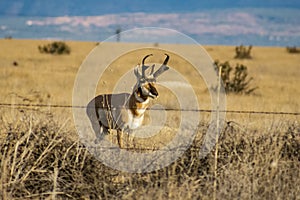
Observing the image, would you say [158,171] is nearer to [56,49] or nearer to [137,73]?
[137,73]

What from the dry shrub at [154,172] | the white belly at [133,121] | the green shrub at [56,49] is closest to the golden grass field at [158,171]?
the dry shrub at [154,172]

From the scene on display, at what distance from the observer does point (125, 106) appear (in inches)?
401

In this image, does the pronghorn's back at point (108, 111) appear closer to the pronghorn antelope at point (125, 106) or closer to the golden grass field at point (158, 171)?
the pronghorn antelope at point (125, 106)

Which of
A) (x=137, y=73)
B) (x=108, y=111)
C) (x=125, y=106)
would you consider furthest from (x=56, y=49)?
(x=108, y=111)

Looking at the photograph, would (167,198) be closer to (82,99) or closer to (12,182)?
(12,182)

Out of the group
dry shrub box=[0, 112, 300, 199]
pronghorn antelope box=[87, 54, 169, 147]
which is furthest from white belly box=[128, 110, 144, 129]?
dry shrub box=[0, 112, 300, 199]

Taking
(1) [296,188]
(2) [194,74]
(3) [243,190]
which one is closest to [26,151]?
(3) [243,190]

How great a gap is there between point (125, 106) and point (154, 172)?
291 centimetres

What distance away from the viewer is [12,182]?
6.98 meters

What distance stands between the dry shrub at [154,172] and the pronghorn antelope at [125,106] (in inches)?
56.4

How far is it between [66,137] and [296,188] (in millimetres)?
2807

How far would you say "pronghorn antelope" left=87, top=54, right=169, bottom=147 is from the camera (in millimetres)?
9680

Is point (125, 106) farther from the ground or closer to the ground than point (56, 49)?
closer to the ground

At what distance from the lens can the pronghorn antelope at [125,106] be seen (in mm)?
9680
